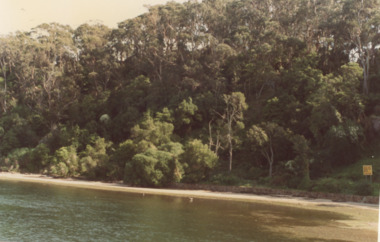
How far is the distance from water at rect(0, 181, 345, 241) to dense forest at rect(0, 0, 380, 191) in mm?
9942

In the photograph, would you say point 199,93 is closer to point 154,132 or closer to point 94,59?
point 154,132

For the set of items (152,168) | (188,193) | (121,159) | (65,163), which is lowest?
(188,193)

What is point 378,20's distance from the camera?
46.2 meters

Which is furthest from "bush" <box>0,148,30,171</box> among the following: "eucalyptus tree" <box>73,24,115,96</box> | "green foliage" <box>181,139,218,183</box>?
"green foliage" <box>181,139,218,183</box>

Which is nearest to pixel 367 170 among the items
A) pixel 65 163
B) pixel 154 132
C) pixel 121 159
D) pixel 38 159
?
pixel 154 132

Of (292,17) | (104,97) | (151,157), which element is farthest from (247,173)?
(104,97)

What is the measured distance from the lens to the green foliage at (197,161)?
46875 mm

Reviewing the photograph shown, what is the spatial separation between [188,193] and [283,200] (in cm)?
1149

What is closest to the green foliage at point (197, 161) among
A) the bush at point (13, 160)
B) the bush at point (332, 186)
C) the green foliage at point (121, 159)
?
the green foliage at point (121, 159)

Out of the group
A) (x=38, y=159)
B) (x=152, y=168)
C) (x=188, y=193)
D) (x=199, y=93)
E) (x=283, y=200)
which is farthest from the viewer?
(x=38, y=159)

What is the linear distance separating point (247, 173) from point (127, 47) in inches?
1644

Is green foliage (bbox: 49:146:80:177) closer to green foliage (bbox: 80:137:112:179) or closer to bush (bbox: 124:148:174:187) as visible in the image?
green foliage (bbox: 80:137:112:179)

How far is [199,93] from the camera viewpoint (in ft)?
200

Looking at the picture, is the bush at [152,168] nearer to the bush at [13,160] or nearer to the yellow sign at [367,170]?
the yellow sign at [367,170]
